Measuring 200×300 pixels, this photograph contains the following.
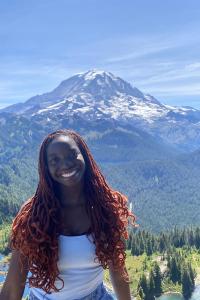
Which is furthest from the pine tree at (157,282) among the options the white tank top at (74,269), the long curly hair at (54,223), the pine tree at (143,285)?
the white tank top at (74,269)

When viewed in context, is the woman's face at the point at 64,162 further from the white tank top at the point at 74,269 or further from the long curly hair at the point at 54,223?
the white tank top at the point at 74,269

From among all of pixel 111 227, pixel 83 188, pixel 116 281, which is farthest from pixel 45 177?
pixel 116 281

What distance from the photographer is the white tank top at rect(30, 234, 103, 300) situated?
8859mm

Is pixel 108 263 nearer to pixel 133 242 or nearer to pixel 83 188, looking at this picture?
pixel 83 188

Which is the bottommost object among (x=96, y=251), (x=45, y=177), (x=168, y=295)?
(x=168, y=295)

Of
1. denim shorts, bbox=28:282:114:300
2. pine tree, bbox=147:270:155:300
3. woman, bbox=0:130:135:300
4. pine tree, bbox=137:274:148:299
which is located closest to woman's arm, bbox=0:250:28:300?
woman, bbox=0:130:135:300

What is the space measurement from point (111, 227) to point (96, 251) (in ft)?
1.98

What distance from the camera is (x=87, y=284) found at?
8.98 m

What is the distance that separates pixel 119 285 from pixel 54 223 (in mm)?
1790

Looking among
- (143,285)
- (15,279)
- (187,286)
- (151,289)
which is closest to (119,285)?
(15,279)

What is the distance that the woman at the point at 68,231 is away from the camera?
28.3ft

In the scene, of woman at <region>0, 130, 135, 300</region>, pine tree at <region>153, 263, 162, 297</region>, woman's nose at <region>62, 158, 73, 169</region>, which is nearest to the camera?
woman at <region>0, 130, 135, 300</region>

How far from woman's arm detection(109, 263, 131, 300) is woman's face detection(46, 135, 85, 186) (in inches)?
72.1

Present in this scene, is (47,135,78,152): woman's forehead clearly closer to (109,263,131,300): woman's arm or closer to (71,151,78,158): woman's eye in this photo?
(71,151,78,158): woman's eye
